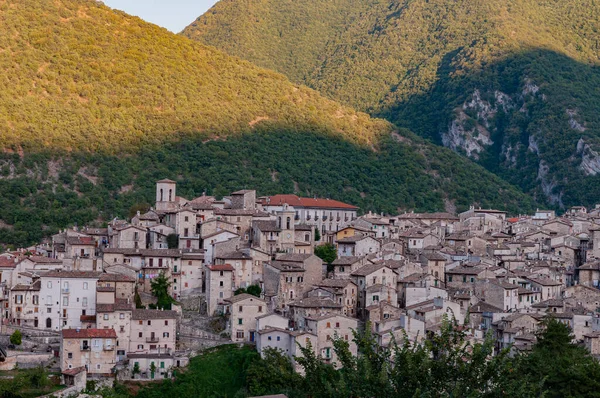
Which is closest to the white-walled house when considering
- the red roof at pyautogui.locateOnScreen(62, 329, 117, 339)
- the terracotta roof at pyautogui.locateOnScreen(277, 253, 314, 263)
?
the red roof at pyautogui.locateOnScreen(62, 329, 117, 339)

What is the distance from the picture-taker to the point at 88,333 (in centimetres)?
5112

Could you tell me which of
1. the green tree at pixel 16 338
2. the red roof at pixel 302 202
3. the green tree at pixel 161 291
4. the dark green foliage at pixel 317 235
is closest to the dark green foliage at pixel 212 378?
the green tree at pixel 161 291

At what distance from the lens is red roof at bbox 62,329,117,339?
50.7 meters

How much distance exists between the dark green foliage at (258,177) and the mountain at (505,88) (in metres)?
21.6

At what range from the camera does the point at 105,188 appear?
9188cm

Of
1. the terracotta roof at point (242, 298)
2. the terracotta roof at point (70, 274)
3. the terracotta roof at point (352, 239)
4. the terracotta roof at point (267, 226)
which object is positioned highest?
the terracotta roof at point (267, 226)

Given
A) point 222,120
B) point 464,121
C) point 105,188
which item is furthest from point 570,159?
point 105,188

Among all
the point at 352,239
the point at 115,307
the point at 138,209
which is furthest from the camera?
the point at 138,209

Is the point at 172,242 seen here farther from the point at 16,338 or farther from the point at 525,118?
the point at 525,118

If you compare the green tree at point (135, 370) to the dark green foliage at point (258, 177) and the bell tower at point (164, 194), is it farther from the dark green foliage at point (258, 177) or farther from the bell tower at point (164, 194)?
the dark green foliage at point (258, 177)

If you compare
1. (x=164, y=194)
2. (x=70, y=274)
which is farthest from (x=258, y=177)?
(x=70, y=274)

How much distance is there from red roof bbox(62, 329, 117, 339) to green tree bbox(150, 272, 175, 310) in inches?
224

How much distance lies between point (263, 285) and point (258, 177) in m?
42.1

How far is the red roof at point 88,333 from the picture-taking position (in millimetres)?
50719
